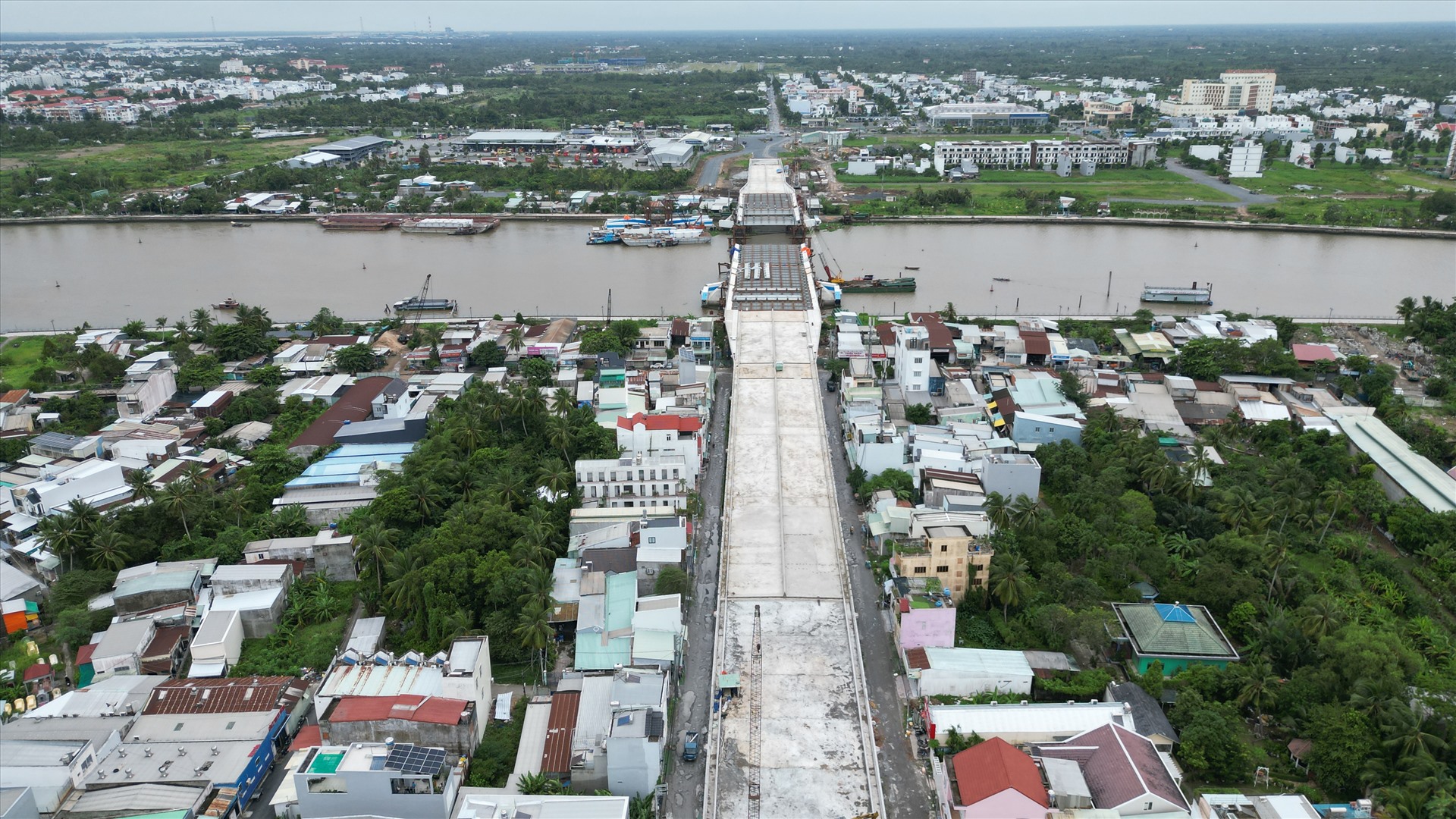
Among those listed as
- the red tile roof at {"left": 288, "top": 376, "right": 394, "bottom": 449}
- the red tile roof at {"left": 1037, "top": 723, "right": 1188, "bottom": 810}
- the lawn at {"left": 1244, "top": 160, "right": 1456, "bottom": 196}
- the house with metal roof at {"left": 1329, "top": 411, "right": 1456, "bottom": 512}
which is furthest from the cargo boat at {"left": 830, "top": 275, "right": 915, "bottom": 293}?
the lawn at {"left": 1244, "top": 160, "right": 1456, "bottom": 196}

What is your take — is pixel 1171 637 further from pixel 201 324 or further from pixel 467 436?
pixel 201 324

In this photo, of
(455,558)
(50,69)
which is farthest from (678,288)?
(50,69)

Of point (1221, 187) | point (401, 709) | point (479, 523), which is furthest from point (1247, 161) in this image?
point (401, 709)

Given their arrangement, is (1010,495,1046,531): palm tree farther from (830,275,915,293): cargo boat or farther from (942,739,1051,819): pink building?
(830,275,915,293): cargo boat

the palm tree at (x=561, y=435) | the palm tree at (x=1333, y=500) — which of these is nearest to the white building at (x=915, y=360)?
Answer: the palm tree at (x=561, y=435)

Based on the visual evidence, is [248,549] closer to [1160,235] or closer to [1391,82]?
[1160,235]
